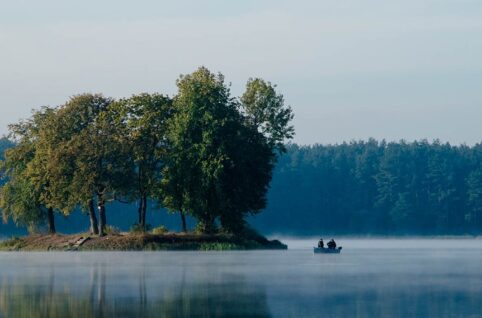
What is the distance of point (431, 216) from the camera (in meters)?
183

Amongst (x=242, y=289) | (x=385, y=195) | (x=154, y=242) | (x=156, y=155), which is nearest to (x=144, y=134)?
(x=156, y=155)

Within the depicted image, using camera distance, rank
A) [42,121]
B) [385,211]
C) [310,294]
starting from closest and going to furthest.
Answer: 1. [310,294]
2. [42,121]
3. [385,211]

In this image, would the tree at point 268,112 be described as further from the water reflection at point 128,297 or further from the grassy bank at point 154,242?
the water reflection at point 128,297

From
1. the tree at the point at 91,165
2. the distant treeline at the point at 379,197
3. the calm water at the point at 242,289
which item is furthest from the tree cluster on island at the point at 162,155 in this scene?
the distant treeline at the point at 379,197

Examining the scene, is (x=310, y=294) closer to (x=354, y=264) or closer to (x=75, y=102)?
(x=354, y=264)

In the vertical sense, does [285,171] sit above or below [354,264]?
above

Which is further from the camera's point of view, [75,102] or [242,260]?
[75,102]

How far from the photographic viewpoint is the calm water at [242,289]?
32875 mm

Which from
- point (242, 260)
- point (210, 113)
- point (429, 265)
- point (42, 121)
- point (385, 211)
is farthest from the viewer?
point (385, 211)

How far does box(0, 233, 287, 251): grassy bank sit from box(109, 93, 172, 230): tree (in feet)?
14.5

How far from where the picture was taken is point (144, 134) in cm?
9119

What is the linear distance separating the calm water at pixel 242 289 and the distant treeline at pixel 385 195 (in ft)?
392

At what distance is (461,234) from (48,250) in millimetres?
95017

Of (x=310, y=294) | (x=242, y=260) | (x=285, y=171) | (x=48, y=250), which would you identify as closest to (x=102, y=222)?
(x=48, y=250)
